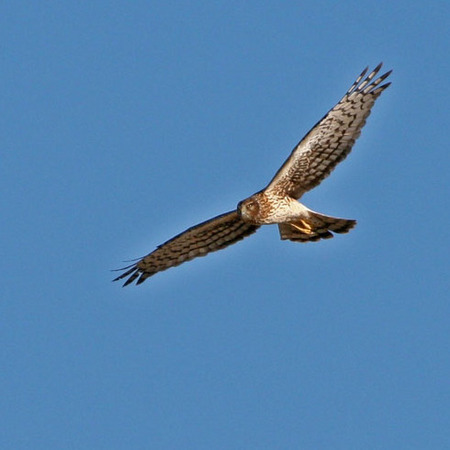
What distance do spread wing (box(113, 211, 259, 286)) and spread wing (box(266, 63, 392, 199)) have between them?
0.93m

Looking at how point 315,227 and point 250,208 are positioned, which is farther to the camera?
point 315,227

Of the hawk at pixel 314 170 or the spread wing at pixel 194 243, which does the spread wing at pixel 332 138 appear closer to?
the hawk at pixel 314 170

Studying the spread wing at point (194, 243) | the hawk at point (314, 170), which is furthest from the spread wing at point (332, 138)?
the spread wing at point (194, 243)

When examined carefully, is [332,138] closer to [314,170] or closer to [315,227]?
[314,170]

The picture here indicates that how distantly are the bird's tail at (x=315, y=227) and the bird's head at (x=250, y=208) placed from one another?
1.83 ft

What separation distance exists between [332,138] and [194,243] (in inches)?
92.5

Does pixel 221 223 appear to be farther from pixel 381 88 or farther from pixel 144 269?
Answer: pixel 381 88

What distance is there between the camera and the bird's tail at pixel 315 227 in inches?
667

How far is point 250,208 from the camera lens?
54.8ft

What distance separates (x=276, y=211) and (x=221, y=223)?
1.02 metres

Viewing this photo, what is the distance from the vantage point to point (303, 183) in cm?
1684

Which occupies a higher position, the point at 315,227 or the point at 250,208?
the point at 250,208

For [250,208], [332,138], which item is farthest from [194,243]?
[332,138]

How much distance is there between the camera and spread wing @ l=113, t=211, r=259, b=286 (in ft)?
57.6
